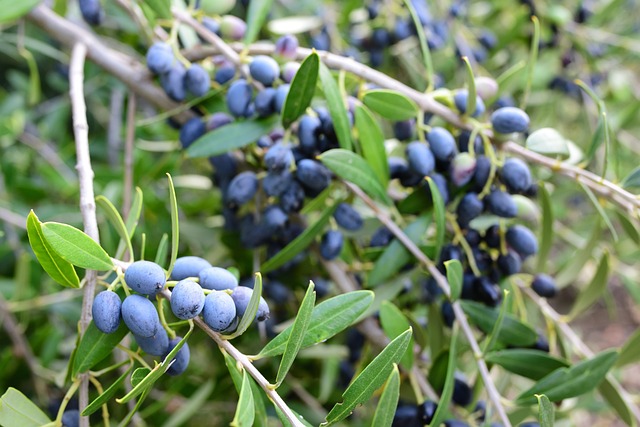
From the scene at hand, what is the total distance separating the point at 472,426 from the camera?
890 mm

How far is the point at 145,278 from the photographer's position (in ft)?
1.94

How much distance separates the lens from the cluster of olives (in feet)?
1.93

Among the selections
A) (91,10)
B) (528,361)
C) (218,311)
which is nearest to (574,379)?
(528,361)

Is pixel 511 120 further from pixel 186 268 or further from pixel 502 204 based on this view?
pixel 186 268

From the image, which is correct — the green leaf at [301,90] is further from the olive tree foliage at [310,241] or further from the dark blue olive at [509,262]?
the dark blue olive at [509,262]

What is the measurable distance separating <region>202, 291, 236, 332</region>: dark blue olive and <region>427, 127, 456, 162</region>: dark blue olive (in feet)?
1.27

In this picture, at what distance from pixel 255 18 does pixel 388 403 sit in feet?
2.11

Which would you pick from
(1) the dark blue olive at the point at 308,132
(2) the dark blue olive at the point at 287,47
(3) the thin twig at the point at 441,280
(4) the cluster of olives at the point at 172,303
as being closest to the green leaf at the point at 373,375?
(4) the cluster of olives at the point at 172,303

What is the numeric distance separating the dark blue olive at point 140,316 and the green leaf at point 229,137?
0.31 m

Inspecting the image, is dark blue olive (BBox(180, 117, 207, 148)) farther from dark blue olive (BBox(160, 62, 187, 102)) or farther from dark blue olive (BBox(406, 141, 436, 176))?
dark blue olive (BBox(406, 141, 436, 176))

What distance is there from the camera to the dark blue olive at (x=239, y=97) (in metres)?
0.88

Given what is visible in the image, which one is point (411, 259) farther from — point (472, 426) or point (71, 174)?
point (71, 174)

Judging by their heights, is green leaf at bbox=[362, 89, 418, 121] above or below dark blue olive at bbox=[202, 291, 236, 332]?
above

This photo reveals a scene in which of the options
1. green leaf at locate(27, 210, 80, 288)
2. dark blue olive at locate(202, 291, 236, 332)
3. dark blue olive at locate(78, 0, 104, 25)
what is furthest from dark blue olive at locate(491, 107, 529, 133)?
dark blue olive at locate(78, 0, 104, 25)
